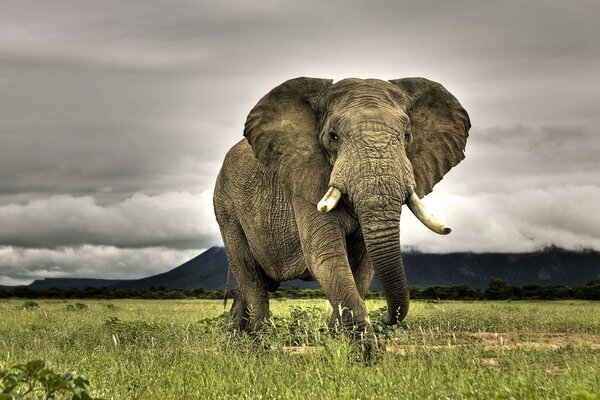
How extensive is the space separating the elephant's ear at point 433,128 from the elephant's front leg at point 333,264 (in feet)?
5.78

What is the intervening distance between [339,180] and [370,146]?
62cm

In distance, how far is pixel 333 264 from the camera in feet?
38.0

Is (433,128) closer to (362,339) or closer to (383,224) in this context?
(383,224)

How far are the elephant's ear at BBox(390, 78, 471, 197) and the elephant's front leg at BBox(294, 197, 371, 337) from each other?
1763 millimetres

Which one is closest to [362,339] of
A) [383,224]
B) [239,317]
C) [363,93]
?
[383,224]

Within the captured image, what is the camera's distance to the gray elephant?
10984mm

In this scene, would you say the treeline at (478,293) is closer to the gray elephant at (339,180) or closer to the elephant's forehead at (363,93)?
the gray elephant at (339,180)

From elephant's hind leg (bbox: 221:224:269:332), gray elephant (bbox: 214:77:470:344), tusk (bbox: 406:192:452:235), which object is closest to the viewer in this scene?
gray elephant (bbox: 214:77:470:344)

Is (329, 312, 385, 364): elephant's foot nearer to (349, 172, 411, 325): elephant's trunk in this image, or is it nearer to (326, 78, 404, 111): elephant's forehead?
(349, 172, 411, 325): elephant's trunk

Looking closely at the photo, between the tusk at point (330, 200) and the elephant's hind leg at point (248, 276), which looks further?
the elephant's hind leg at point (248, 276)

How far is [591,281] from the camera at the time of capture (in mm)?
41344

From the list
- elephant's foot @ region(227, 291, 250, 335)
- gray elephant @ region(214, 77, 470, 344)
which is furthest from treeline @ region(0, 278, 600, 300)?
gray elephant @ region(214, 77, 470, 344)

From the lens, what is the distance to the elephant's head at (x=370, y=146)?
10891mm

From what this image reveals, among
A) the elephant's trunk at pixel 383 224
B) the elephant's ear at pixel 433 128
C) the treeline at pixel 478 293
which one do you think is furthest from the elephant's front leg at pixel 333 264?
the treeline at pixel 478 293
